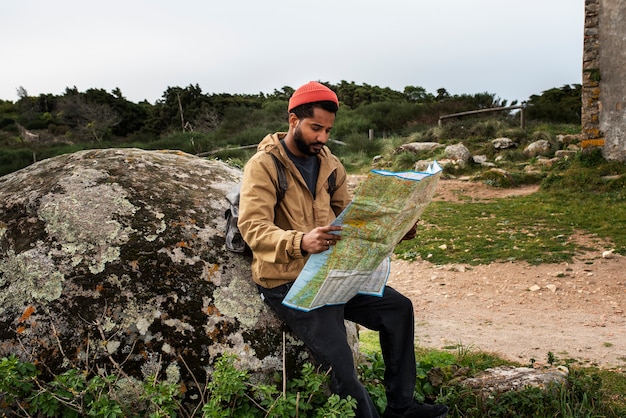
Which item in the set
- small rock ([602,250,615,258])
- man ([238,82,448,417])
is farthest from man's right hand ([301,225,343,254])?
small rock ([602,250,615,258])

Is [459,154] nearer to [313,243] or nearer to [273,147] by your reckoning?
[273,147]

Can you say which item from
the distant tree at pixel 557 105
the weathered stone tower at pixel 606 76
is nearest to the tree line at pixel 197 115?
the distant tree at pixel 557 105

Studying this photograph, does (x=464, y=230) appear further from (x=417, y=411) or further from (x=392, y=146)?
(x=392, y=146)

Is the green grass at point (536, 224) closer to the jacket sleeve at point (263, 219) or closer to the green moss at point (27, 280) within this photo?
the jacket sleeve at point (263, 219)

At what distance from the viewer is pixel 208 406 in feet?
6.97

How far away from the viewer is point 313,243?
2.21 m

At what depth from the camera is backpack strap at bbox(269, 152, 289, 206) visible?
2.51 metres

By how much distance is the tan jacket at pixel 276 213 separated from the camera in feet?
7.51

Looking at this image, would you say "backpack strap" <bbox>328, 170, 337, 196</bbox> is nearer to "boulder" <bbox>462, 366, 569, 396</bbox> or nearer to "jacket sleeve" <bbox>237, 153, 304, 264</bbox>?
"jacket sleeve" <bbox>237, 153, 304, 264</bbox>

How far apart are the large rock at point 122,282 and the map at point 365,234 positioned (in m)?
0.35

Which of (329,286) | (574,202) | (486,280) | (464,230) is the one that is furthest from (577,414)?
(574,202)

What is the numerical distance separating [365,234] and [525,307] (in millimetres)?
4262

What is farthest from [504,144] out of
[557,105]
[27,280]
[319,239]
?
[27,280]

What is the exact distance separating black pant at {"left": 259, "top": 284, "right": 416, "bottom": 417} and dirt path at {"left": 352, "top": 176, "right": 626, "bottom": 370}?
1.70 m
